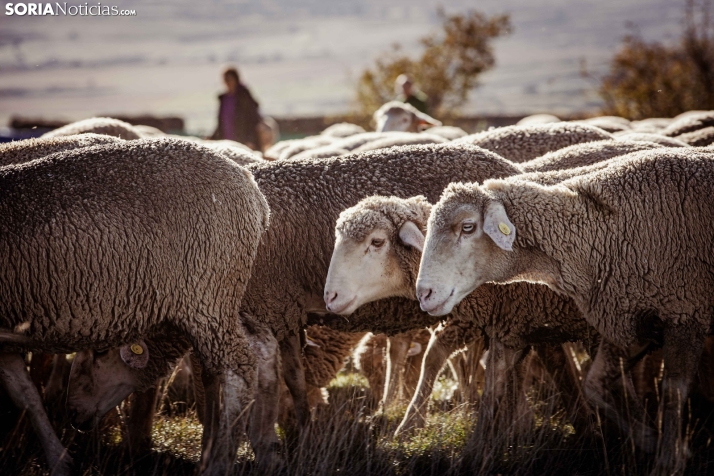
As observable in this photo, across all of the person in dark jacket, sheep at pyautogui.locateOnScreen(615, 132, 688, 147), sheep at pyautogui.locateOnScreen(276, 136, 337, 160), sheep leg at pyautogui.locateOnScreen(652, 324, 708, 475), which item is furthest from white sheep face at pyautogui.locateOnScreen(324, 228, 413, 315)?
the person in dark jacket

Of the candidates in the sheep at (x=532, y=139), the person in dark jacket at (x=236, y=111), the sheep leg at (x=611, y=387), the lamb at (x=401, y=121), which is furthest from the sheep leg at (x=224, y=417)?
the person in dark jacket at (x=236, y=111)

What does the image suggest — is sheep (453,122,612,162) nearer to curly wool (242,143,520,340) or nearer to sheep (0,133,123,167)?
curly wool (242,143,520,340)

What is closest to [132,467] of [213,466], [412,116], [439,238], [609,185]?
[213,466]

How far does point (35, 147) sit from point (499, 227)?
9.28ft

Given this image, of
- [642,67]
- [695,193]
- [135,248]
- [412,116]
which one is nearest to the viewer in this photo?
[135,248]

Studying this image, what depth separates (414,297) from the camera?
450 cm

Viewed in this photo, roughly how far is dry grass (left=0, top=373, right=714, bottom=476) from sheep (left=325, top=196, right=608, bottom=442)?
0.56 feet

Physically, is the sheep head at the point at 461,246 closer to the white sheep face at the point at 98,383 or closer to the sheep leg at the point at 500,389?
the sheep leg at the point at 500,389

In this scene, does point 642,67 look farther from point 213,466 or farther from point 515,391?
point 213,466

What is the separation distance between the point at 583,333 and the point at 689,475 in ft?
3.13

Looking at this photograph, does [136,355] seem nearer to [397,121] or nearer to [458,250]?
[458,250]

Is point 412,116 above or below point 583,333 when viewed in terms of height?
above

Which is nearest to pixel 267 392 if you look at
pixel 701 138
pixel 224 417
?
pixel 224 417

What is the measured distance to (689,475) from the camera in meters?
3.88
